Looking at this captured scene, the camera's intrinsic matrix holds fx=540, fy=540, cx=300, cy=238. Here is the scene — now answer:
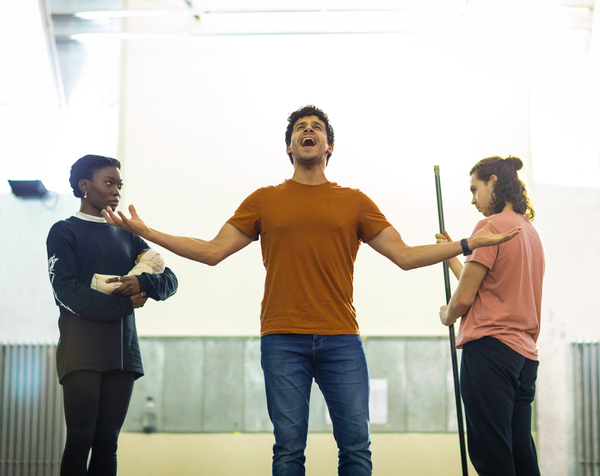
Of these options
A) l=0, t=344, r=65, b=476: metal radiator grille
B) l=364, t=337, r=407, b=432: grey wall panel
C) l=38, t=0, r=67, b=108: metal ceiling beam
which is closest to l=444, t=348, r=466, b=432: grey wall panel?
l=364, t=337, r=407, b=432: grey wall panel

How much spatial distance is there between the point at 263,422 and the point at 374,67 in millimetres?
2367

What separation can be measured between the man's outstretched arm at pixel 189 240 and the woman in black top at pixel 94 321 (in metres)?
0.42

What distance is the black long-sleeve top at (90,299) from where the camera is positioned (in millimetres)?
1988

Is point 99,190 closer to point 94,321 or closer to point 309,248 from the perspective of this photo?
point 94,321

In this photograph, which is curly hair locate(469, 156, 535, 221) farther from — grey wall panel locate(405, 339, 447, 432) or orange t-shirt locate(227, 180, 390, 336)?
grey wall panel locate(405, 339, 447, 432)

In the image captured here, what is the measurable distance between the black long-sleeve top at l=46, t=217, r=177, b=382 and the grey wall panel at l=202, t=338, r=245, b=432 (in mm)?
1205

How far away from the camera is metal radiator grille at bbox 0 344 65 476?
3.22m

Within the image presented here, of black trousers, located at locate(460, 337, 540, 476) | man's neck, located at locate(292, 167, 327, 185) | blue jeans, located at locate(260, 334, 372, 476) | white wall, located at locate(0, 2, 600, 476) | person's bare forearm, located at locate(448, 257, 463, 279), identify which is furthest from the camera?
white wall, located at locate(0, 2, 600, 476)

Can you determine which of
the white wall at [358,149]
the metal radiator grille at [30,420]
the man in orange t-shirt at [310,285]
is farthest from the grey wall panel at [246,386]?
the man in orange t-shirt at [310,285]

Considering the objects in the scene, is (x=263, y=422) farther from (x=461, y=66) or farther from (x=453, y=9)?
(x=453, y=9)

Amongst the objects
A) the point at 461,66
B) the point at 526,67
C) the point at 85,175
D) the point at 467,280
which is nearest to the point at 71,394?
the point at 85,175

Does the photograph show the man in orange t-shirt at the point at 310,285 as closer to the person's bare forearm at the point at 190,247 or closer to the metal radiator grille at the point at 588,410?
the person's bare forearm at the point at 190,247

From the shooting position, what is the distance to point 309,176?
194 centimetres

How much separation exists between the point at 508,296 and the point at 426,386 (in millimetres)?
1521
